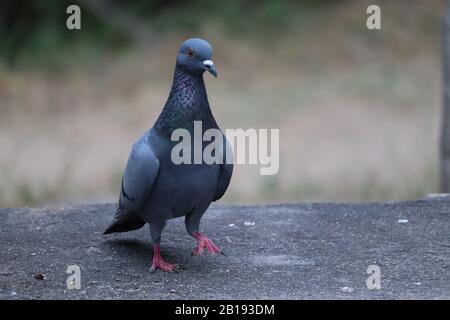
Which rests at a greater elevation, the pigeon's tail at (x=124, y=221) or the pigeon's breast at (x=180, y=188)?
the pigeon's breast at (x=180, y=188)

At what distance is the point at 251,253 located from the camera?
5207 millimetres

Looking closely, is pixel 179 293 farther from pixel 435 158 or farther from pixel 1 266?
pixel 435 158

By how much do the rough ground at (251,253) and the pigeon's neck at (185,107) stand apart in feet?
2.85

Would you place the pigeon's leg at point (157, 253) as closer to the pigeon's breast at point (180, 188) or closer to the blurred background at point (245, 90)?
the pigeon's breast at point (180, 188)

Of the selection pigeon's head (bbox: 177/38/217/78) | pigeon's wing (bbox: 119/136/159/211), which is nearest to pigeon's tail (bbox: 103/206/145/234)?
pigeon's wing (bbox: 119/136/159/211)

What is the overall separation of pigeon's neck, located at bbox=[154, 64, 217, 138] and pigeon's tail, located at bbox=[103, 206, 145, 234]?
59 centimetres

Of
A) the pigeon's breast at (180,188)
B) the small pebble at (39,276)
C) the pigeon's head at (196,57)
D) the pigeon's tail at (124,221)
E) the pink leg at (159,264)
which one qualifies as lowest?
the small pebble at (39,276)

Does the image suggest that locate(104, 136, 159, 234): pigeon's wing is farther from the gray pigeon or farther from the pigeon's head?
the pigeon's head

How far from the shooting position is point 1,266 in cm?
484

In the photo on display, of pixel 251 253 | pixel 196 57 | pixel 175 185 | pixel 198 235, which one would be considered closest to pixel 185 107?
pixel 196 57

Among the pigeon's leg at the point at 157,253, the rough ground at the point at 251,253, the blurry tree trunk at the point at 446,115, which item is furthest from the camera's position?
the blurry tree trunk at the point at 446,115

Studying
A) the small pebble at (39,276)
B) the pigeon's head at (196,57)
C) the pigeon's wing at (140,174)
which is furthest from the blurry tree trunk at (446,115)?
the small pebble at (39,276)

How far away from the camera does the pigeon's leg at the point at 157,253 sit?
478 centimetres

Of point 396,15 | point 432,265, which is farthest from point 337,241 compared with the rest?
point 396,15
